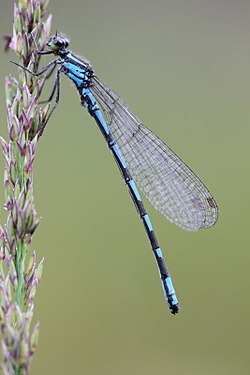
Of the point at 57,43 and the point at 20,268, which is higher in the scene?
the point at 57,43

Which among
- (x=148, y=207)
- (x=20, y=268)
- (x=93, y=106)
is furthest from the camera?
(x=148, y=207)

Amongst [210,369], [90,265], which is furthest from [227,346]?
[90,265]

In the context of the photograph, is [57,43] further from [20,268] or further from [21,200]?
[20,268]

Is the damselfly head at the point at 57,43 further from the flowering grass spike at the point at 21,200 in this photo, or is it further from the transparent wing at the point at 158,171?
the flowering grass spike at the point at 21,200

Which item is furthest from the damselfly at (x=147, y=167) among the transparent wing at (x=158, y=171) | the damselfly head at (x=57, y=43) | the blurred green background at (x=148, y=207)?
the blurred green background at (x=148, y=207)

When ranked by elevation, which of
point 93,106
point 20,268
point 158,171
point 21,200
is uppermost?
point 93,106

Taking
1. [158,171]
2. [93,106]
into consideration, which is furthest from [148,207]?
[93,106]

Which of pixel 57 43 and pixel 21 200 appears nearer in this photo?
pixel 21 200
